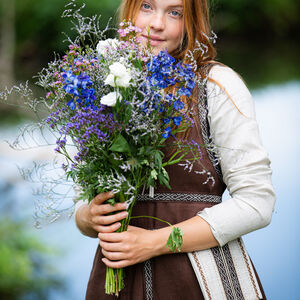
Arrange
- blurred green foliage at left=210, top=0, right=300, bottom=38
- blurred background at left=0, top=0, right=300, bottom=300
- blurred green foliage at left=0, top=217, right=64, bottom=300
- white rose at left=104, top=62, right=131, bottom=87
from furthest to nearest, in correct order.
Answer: blurred green foliage at left=210, top=0, right=300, bottom=38
blurred background at left=0, top=0, right=300, bottom=300
blurred green foliage at left=0, top=217, right=64, bottom=300
white rose at left=104, top=62, right=131, bottom=87

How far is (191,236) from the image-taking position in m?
1.74

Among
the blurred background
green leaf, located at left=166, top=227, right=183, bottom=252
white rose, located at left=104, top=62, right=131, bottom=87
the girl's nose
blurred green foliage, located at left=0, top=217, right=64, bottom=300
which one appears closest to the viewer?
white rose, located at left=104, top=62, right=131, bottom=87

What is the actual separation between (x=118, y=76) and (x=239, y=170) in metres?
0.50

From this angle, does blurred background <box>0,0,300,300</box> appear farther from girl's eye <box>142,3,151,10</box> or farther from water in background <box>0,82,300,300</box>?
girl's eye <box>142,3,151,10</box>

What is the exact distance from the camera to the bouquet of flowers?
155 cm

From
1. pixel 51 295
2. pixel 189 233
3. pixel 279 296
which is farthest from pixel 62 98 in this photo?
pixel 279 296

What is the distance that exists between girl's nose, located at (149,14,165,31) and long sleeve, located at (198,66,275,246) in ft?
1.05

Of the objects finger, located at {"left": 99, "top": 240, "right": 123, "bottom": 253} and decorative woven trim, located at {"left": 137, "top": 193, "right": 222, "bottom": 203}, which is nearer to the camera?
finger, located at {"left": 99, "top": 240, "right": 123, "bottom": 253}

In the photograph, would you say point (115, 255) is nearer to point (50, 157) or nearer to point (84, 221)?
point (84, 221)

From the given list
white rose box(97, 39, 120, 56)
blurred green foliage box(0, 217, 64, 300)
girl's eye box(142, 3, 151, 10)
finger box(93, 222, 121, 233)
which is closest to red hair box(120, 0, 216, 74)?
girl's eye box(142, 3, 151, 10)

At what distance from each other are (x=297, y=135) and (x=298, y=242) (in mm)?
4076

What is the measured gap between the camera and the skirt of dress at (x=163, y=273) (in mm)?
1792

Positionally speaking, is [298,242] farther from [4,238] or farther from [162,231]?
[162,231]

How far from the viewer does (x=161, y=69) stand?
5.15ft
